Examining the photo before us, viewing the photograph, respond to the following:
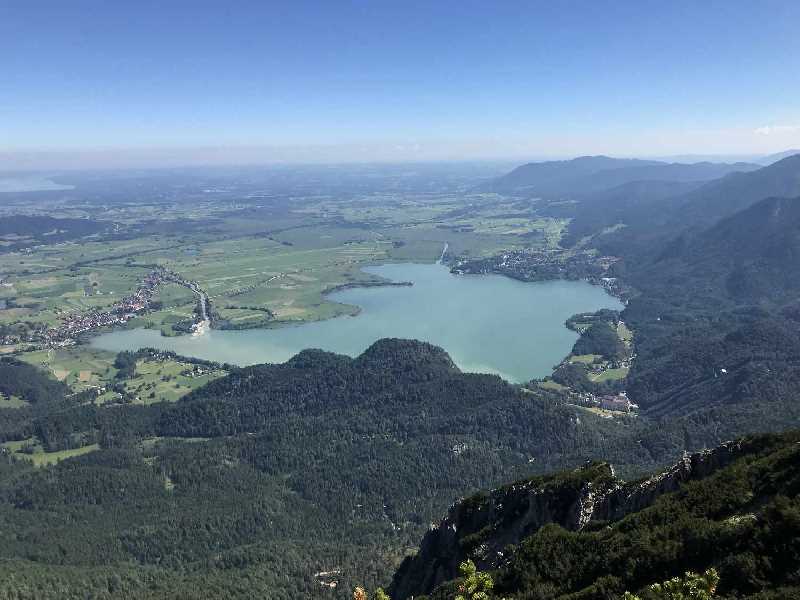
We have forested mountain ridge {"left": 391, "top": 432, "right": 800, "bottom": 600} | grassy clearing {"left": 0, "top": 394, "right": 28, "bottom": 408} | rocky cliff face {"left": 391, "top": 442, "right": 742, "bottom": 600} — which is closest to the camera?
forested mountain ridge {"left": 391, "top": 432, "right": 800, "bottom": 600}

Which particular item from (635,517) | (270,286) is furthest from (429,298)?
(635,517)

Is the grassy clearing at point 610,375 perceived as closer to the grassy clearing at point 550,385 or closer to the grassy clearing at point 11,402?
the grassy clearing at point 550,385

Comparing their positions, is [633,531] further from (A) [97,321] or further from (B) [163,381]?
(A) [97,321]

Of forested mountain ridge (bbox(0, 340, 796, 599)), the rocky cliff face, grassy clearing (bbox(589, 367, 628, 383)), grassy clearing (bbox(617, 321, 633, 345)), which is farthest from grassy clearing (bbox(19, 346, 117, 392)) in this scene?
grassy clearing (bbox(617, 321, 633, 345))

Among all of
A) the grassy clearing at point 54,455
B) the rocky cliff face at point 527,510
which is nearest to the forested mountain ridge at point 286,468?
the grassy clearing at point 54,455

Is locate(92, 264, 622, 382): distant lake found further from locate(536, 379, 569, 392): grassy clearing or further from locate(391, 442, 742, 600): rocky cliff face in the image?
locate(391, 442, 742, 600): rocky cliff face
